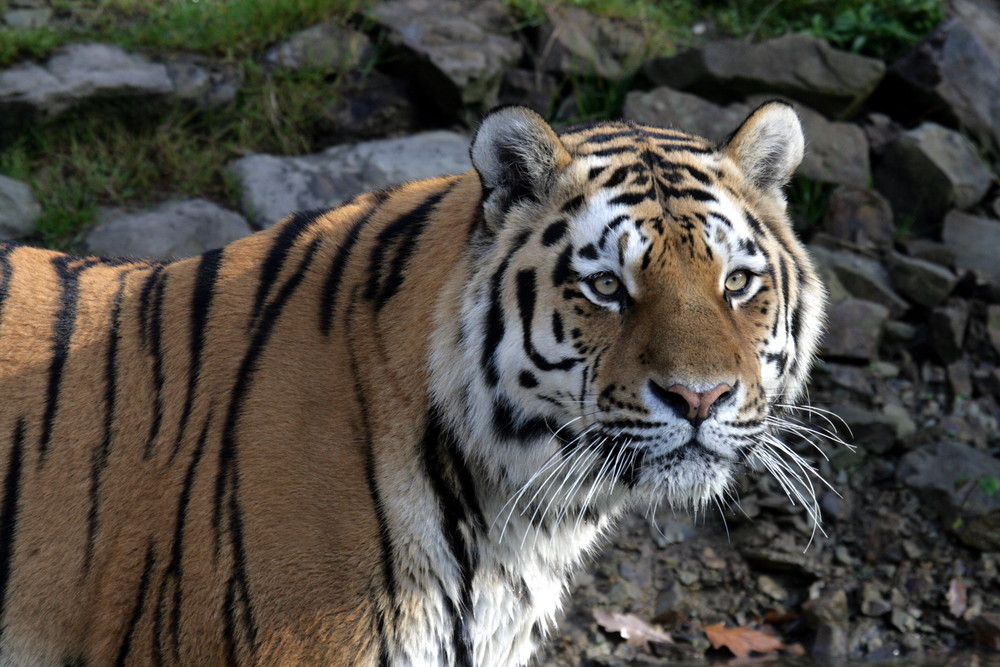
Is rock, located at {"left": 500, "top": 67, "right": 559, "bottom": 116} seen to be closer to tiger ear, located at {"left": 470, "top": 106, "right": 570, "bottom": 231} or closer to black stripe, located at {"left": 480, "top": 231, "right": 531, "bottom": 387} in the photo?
tiger ear, located at {"left": 470, "top": 106, "right": 570, "bottom": 231}

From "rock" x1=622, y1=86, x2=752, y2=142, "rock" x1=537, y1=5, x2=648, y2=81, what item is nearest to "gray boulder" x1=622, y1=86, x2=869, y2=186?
"rock" x1=622, y1=86, x2=752, y2=142

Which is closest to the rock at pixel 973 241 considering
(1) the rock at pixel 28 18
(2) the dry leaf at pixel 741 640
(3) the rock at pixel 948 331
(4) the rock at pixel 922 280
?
(4) the rock at pixel 922 280

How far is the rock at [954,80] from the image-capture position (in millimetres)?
5223

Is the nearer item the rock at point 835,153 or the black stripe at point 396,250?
the black stripe at point 396,250

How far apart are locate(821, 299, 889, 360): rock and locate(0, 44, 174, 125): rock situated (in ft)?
9.98

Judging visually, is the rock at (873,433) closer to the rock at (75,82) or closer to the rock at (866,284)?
the rock at (866,284)

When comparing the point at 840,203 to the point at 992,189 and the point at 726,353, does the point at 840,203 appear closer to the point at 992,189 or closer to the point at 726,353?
the point at 992,189

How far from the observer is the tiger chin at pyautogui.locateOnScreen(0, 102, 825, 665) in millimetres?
2027

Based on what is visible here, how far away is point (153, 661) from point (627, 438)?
3.38 feet

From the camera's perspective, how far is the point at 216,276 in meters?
2.38

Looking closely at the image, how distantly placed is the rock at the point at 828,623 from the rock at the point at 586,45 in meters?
2.73

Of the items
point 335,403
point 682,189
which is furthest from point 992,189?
point 335,403

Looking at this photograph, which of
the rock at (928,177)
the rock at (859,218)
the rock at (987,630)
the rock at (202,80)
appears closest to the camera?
the rock at (987,630)

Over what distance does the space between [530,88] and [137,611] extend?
362 centimetres
